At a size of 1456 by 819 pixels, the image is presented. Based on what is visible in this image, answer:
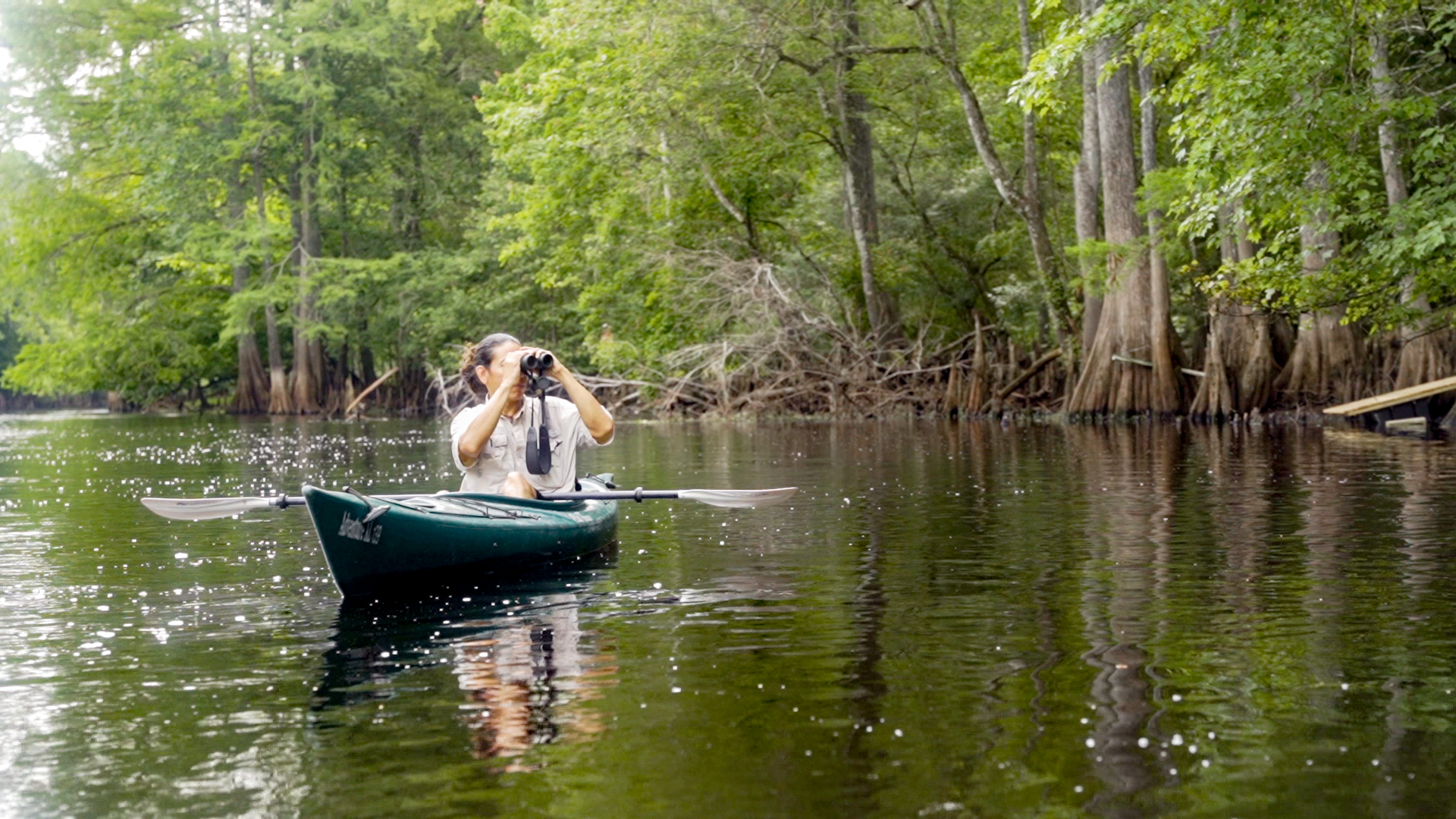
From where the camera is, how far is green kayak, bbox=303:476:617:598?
292 inches

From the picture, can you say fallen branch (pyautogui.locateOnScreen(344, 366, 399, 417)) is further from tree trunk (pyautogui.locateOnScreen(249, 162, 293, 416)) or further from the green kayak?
the green kayak

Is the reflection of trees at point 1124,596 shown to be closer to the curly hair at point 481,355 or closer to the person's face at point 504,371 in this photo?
the person's face at point 504,371

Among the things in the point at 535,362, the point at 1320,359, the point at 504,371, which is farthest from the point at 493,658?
the point at 1320,359

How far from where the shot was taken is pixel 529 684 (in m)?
5.53

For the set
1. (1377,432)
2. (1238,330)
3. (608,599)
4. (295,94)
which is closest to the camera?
(608,599)

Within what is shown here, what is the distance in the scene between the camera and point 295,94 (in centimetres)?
4200

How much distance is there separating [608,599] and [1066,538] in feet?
10.1

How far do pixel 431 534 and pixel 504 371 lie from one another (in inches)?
42.7

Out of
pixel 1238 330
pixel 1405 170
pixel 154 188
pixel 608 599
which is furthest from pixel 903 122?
pixel 608 599

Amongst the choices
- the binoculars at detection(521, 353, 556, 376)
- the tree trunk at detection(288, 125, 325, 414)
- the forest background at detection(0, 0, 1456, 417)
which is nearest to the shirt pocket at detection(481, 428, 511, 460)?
the binoculars at detection(521, 353, 556, 376)

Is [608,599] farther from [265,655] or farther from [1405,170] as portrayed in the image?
[1405,170]

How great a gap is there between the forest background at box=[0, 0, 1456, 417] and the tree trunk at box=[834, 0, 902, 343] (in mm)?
75

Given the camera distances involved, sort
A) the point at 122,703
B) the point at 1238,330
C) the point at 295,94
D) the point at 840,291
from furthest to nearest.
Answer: the point at 295,94, the point at 840,291, the point at 1238,330, the point at 122,703

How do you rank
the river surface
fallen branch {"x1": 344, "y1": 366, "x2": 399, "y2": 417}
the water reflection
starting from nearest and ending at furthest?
the river surface → the water reflection → fallen branch {"x1": 344, "y1": 366, "x2": 399, "y2": 417}
